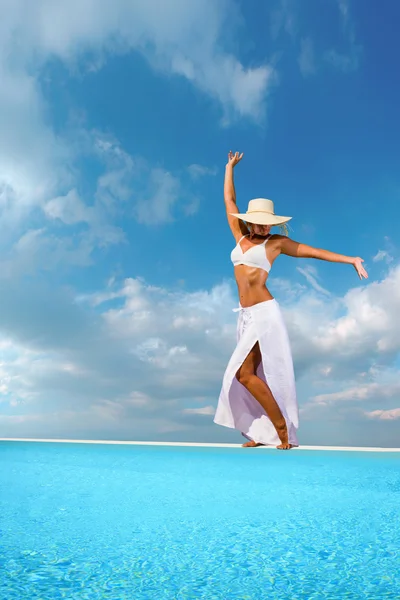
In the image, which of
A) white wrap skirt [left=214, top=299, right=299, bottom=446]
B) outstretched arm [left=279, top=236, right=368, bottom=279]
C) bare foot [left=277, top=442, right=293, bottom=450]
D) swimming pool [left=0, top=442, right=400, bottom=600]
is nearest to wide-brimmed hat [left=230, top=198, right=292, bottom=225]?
outstretched arm [left=279, top=236, right=368, bottom=279]

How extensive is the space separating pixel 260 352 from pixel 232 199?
73.4 inches

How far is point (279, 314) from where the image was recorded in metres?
6.08

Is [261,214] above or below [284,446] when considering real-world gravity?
above

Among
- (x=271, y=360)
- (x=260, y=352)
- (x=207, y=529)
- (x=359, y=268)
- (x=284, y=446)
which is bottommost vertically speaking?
(x=207, y=529)

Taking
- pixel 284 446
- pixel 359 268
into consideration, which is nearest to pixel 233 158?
pixel 359 268

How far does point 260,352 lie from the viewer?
20.3 ft

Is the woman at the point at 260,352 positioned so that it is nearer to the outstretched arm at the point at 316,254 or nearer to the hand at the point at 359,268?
the outstretched arm at the point at 316,254

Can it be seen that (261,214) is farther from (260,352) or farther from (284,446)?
(284,446)

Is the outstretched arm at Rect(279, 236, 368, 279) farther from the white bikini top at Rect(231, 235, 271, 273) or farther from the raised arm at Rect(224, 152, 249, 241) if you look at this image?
the raised arm at Rect(224, 152, 249, 241)

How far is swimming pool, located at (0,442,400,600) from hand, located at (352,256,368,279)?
2.06 metres

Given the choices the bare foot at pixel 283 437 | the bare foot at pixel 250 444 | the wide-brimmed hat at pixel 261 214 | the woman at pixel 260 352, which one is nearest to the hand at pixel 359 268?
the woman at pixel 260 352

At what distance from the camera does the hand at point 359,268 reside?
213 inches

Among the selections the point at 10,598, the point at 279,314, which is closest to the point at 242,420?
the point at 279,314

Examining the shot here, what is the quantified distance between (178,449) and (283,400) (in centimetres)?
262
